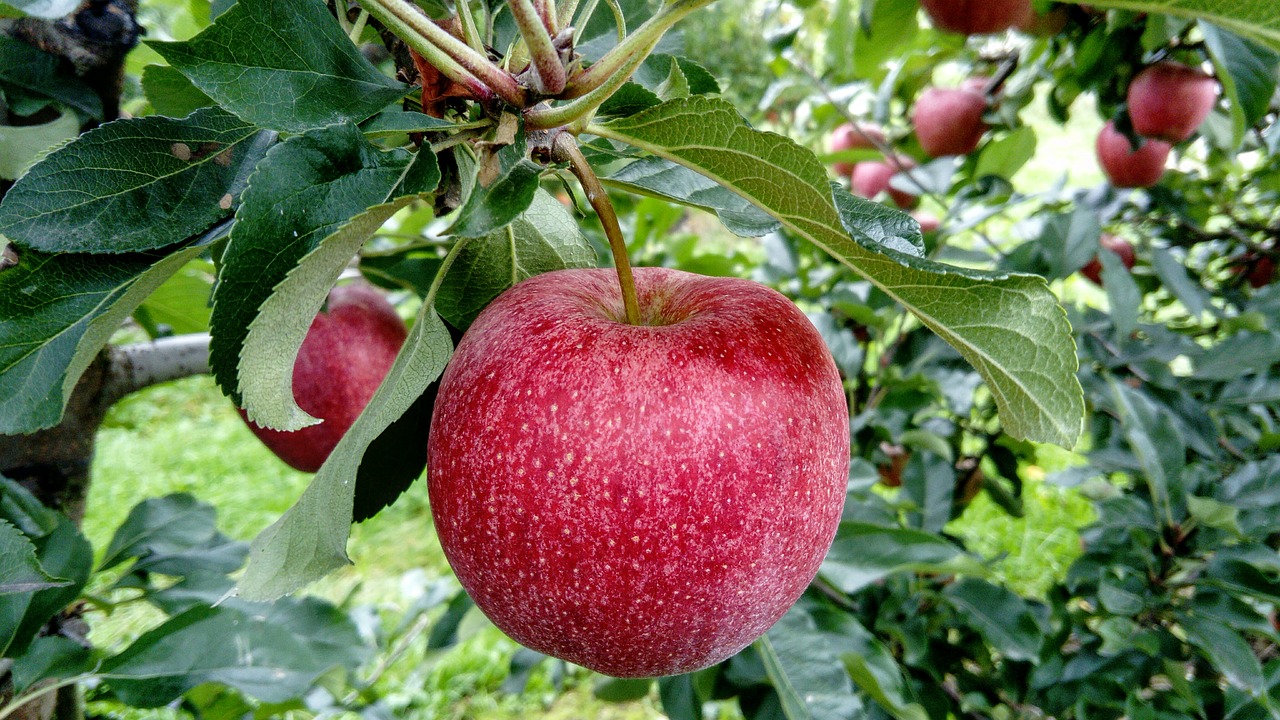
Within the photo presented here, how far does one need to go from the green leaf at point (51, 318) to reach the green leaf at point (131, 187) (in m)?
0.03

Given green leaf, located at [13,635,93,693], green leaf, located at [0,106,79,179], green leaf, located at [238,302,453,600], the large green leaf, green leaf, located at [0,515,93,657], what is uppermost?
the large green leaf

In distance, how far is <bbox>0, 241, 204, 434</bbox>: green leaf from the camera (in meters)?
0.53

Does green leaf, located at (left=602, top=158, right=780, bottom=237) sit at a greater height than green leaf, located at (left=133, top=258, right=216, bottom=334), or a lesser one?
greater

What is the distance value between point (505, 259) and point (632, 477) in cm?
25

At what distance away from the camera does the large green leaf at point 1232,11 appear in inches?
20.3

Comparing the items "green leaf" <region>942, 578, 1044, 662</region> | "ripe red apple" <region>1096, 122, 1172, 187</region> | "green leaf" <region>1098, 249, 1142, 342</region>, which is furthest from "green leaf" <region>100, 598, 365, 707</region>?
"ripe red apple" <region>1096, 122, 1172, 187</region>

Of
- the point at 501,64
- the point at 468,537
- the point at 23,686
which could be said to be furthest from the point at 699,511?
the point at 23,686

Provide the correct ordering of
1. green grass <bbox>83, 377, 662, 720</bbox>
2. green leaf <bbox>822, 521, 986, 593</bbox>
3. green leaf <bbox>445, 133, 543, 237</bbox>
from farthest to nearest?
green grass <bbox>83, 377, 662, 720</bbox> → green leaf <bbox>822, 521, 986, 593</bbox> → green leaf <bbox>445, 133, 543, 237</bbox>

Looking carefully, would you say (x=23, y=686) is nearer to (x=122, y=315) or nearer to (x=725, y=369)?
(x=122, y=315)

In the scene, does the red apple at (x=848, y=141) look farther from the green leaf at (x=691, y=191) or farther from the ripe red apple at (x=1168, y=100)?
the green leaf at (x=691, y=191)

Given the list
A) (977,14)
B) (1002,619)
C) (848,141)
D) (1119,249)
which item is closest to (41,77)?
(1002,619)

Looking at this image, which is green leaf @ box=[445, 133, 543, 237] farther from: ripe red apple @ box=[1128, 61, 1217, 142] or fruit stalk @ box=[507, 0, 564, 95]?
ripe red apple @ box=[1128, 61, 1217, 142]

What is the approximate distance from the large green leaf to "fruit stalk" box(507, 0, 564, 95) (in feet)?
1.06

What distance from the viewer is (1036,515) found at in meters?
2.86
